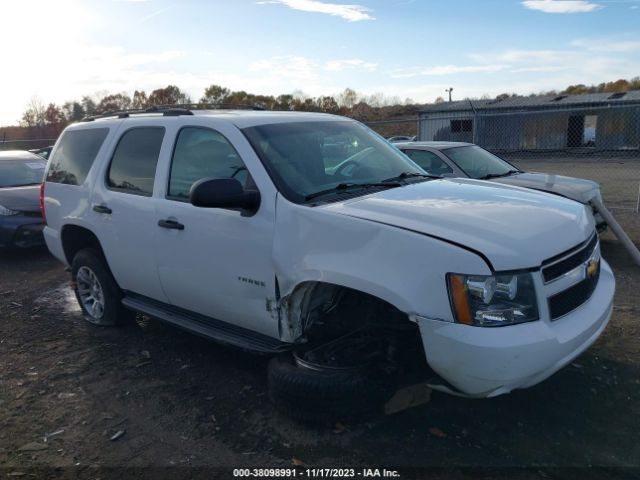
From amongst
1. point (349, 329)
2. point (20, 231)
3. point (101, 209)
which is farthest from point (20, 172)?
point (349, 329)

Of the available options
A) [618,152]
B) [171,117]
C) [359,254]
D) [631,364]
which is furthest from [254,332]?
[618,152]

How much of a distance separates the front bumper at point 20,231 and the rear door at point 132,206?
4213 millimetres

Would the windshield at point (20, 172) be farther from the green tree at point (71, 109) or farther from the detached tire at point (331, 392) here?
the green tree at point (71, 109)

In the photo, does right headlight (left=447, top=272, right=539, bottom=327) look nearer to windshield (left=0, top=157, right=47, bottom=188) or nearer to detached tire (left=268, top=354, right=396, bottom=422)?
detached tire (left=268, top=354, right=396, bottom=422)

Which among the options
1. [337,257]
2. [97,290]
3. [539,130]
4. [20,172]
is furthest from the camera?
[539,130]

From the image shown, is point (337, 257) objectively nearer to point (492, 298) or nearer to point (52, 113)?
point (492, 298)

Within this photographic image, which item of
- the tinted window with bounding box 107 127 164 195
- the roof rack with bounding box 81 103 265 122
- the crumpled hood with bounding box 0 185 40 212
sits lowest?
the crumpled hood with bounding box 0 185 40 212

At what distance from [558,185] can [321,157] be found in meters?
4.54

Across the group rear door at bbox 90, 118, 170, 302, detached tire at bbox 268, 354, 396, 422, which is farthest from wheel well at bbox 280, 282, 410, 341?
rear door at bbox 90, 118, 170, 302

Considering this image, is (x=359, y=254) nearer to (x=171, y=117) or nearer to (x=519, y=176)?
(x=171, y=117)

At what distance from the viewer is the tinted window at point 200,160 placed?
3781 mm

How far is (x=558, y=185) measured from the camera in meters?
7.18

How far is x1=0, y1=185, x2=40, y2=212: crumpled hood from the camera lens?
8.38m

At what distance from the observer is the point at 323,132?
4.18m
